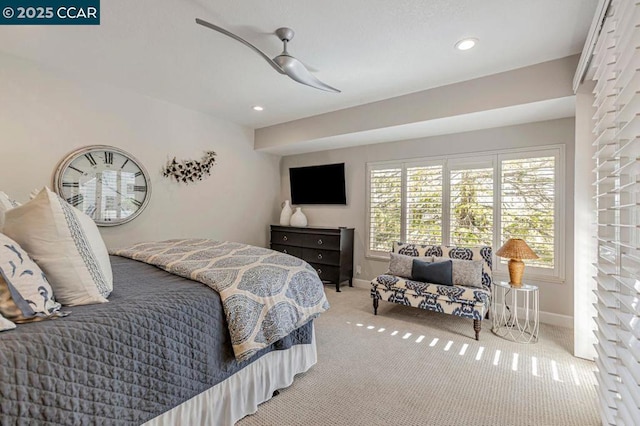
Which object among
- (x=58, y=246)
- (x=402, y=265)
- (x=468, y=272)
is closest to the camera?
(x=58, y=246)

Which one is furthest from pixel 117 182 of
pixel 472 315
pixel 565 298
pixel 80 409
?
pixel 565 298

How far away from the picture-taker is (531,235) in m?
3.34

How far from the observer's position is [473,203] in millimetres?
3719

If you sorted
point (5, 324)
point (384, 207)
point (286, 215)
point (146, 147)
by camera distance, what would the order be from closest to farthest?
point (5, 324) < point (146, 147) < point (384, 207) < point (286, 215)

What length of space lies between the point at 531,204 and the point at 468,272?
110 cm

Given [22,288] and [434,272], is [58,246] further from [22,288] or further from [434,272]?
[434,272]

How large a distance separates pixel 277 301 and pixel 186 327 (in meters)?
0.52

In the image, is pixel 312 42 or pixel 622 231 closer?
pixel 622 231

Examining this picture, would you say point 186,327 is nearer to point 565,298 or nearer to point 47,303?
point 47,303

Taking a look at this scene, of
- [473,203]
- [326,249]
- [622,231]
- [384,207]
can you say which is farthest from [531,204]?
[326,249]

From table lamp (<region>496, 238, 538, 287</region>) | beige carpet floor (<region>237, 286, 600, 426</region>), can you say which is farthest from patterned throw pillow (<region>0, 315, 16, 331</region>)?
table lamp (<region>496, 238, 538, 287</region>)

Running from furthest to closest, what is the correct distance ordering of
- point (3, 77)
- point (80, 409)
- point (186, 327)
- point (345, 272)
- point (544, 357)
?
1. point (345, 272)
2. point (3, 77)
3. point (544, 357)
4. point (186, 327)
5. point (80, 409)

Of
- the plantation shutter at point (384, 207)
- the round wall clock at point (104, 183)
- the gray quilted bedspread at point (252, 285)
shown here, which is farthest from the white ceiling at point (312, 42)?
the gray quilted bedspread at point (252, 285)

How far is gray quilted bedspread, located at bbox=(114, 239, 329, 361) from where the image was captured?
157cm
